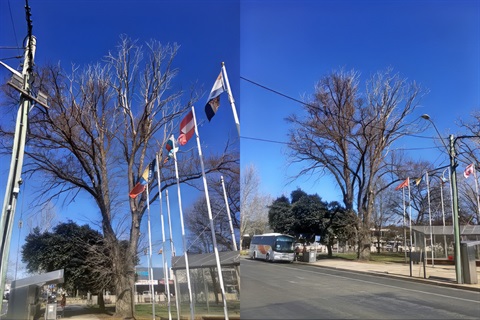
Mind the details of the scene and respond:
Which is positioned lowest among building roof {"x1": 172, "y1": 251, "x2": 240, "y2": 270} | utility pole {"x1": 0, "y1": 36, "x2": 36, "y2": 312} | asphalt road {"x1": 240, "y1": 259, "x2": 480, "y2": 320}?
asphalt road {"x1": 240, "y1": 259, "x2": 480, "y2": 320}

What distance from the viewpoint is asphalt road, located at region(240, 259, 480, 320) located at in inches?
370

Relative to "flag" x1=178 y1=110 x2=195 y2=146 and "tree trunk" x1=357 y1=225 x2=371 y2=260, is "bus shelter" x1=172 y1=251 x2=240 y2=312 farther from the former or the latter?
"tree trunk" x1=357 y1=225 x2=371 y2=260

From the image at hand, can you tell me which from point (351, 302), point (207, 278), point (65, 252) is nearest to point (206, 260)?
point (207, 278)

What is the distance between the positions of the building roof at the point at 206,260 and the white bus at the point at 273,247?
9320 mm

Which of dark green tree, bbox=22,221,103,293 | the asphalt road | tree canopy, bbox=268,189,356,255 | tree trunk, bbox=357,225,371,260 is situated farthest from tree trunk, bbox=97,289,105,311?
tree trunk, bbox=357,225,371,260

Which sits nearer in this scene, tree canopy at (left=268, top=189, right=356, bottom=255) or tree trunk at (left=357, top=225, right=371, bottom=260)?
tree canopy at (left=268, top=189, right=356, bottom=255)

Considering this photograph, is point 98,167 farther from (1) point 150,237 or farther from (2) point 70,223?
(1) point 150,237

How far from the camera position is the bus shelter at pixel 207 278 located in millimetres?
11945

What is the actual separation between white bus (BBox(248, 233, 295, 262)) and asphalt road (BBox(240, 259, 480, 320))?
922cm

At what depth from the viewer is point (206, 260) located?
44.9ft

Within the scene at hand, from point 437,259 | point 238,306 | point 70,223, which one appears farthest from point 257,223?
point 437,259

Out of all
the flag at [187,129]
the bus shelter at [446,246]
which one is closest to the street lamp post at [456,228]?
the bus shelter at [446,246]

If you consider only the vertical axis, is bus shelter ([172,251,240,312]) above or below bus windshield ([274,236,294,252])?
above

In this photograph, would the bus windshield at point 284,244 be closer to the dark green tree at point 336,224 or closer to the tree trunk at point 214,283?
the dark green tree at point 336,224
